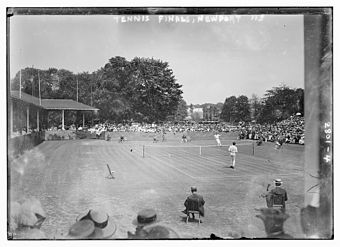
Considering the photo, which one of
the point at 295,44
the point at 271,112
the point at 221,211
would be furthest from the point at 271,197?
the point at 295,44

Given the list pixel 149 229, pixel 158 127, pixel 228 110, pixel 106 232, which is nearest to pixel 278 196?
pixel 228 110

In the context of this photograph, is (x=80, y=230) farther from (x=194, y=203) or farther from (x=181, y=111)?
(x=181, y=111)

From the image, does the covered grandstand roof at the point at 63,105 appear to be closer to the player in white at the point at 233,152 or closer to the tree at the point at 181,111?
the tree at the point at 181,111

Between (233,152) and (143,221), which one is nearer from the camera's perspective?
(143,221)

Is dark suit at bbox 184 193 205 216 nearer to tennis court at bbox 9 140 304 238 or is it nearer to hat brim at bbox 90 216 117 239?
tennis court at bbox 9 140 304 238

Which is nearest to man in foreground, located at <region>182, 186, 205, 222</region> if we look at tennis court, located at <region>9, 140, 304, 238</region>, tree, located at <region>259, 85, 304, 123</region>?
tennis court, located at <region>9, 140, 304, 238</region>

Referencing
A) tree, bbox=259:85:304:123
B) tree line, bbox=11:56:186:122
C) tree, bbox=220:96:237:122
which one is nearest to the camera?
tree, bbox=259:85:304:123
